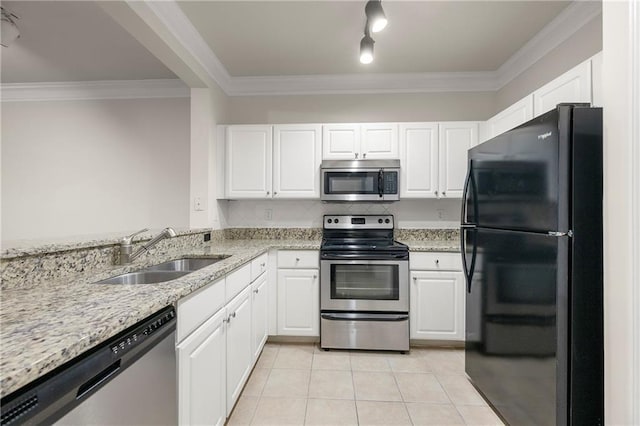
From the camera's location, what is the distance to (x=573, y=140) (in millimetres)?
1193

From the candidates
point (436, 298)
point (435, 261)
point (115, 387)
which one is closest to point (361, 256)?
point (435, 261)

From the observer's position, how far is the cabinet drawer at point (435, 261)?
2543 millimetres

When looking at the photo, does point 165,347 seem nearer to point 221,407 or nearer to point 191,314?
point 191,314

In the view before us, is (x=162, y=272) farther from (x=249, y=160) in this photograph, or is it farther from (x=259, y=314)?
(x=249, y=160)

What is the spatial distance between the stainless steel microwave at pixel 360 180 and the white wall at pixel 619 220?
1.78m

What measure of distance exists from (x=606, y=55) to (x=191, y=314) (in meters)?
1.78

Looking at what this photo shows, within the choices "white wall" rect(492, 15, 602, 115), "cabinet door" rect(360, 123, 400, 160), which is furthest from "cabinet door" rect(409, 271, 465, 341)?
"white wall" rect(492, 15, 602, 115)

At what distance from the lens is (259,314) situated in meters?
2.32

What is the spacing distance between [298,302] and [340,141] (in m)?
1.59

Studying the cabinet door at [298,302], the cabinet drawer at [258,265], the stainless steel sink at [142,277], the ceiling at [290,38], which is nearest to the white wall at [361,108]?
the ceiling at [290,38]

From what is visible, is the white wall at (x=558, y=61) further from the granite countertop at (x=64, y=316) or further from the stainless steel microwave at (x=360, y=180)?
the granite countertop at (x=64, y=316)

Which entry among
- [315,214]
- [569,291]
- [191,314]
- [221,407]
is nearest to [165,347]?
[191,314]

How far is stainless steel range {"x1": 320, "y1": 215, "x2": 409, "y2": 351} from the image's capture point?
2506 mm

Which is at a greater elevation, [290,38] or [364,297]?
[290,38]
